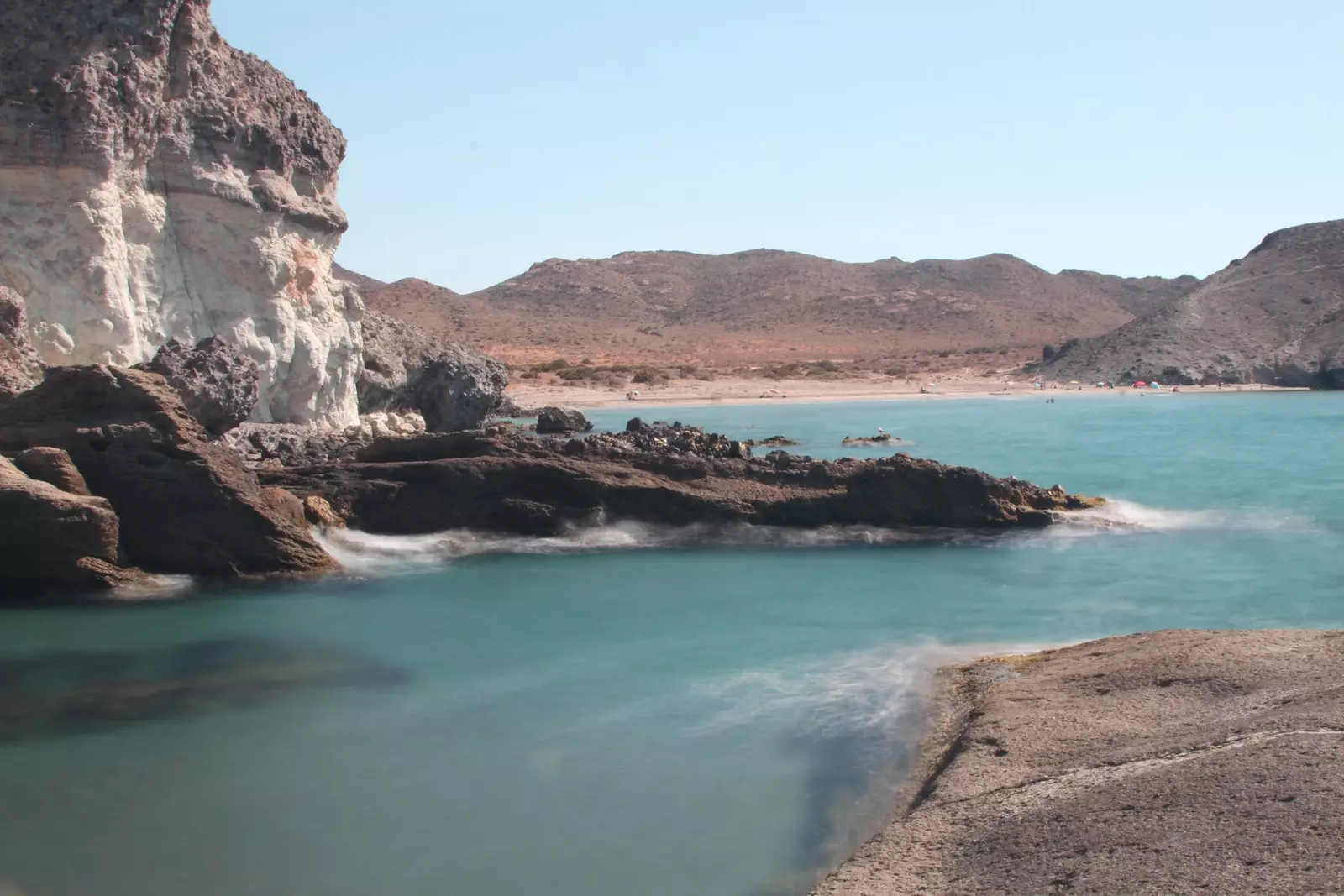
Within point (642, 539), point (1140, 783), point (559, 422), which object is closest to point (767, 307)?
point (559, 422)

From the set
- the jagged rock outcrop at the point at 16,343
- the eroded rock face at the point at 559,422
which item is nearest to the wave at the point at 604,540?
the jagged rock outcrop at the point at 16,343

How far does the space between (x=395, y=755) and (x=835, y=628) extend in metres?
5.29

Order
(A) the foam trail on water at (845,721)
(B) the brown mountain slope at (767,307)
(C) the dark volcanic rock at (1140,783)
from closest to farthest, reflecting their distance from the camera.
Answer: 1. (C) the dark volcanic rock at (1140,783)
2. (A) the foam trail on water at (845,721)
3. (B) the brown mountain slope at (767,307)

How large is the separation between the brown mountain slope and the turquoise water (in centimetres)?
5246

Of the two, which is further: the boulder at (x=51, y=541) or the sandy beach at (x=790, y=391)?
the sandy beach at (x=790, y=391)

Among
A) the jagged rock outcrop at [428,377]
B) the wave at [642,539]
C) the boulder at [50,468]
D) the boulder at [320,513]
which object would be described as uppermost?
the jagged rock outcrop at [428,377]

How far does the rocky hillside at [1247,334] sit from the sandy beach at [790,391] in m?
1.84

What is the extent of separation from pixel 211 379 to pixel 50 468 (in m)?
4.43

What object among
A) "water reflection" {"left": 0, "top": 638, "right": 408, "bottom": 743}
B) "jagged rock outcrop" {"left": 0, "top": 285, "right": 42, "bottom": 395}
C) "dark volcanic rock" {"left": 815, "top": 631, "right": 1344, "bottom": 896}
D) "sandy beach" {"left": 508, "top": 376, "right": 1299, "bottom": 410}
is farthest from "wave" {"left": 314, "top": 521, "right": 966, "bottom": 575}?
"sandy beach" {"left": 508, "top": 376, "right": 1299, "bottom": 410}

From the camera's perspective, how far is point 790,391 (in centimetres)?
5416

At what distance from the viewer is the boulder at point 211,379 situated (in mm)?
17234

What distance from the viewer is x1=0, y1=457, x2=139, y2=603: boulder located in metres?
12.6

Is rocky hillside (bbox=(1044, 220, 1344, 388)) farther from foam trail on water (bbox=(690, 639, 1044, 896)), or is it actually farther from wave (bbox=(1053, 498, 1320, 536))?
foam trail on water (bbox=(690, 639, 1044, 896))

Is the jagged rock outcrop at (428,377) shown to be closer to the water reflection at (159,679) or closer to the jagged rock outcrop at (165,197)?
the jagged rock outcrop at (165,197)
